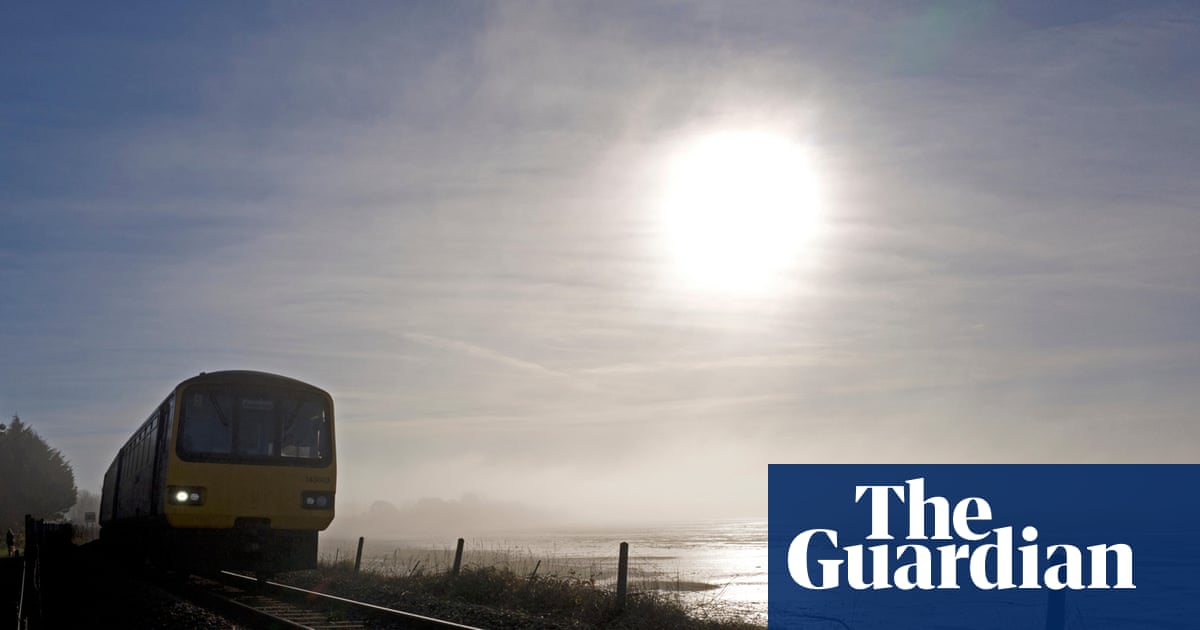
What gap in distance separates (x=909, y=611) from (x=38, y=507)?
8106cm

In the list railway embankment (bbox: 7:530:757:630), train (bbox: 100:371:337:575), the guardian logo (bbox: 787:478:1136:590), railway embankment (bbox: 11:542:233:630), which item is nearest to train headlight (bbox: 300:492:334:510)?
train (bbox: 100:371:337:575)

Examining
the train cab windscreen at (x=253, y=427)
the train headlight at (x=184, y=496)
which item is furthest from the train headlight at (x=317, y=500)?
the train headlight at (x=184, y=496)

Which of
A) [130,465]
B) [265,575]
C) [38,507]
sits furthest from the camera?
[38,507]

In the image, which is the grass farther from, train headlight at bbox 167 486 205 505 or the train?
train headlight at bbox 167 486 205 505

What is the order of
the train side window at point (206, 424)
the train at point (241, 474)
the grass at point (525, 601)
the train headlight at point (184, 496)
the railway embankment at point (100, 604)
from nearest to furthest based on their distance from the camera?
1. the railway embankment at point (100, 604)
2. the grass at point (525, 601)
3. the train headlight at point (184, 496)
4. the train at point (241, 474)
5. the train side window at point (206, 424)

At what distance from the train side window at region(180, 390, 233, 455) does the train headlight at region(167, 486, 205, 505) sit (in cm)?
62

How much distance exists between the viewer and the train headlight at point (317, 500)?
16.4 m

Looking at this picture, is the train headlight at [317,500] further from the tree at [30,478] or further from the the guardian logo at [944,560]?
the tree at [30,478]

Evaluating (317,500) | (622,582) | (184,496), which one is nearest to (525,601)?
(622,582)

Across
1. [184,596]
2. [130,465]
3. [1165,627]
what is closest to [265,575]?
[184,596]

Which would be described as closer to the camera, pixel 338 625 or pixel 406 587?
pixel 338 625

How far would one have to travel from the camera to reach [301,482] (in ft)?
53.9

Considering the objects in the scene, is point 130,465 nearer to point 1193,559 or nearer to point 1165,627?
point 1165,627

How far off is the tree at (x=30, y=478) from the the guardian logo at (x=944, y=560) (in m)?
62.8
